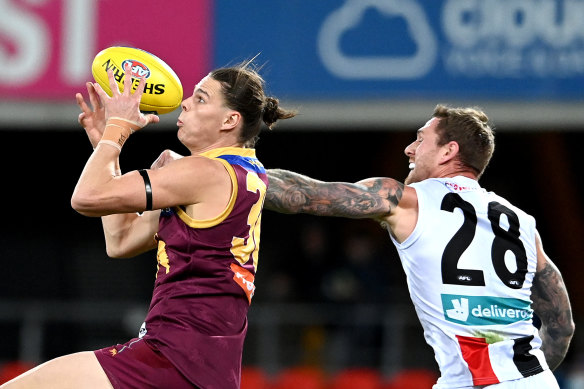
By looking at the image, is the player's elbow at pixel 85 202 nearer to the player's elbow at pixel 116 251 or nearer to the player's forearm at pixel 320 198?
the player's elbow at pixel 116 251

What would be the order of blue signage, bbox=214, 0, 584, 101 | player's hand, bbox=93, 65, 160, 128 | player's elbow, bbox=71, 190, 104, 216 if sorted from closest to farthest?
player's elbow, bbox=71, 190, 104, 216
player's hand, bbox=93, 65, 160, 128
blue signage, bbox=214, 0, 584, 101

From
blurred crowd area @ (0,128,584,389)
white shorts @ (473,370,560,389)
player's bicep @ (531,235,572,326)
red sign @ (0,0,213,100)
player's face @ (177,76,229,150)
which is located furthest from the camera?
blurred crowd area @ (0,128,584,389)

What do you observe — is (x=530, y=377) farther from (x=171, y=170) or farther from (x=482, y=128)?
(x=171, y=170)

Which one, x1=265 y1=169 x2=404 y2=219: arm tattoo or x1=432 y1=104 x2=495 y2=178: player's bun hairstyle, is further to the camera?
x1=432 y1=104 x2=495 y2=178: player's bun hairstyle

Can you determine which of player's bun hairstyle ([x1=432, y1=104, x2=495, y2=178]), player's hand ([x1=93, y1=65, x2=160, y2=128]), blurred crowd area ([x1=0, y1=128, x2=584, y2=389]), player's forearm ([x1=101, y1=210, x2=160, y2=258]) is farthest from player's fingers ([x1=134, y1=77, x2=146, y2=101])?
blurred crowd area ([x1=0, y1=128, x2=584, y2=389])

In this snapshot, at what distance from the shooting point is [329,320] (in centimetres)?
971

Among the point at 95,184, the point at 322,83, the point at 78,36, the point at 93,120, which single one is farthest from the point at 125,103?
the point at 78,36

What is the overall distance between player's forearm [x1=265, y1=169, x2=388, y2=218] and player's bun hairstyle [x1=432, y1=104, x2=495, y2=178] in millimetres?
497

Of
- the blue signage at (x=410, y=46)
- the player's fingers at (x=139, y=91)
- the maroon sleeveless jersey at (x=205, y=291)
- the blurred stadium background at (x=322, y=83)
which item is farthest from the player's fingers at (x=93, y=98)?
the blue signage at (x=410, y=46)

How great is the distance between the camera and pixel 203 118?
4094 mm

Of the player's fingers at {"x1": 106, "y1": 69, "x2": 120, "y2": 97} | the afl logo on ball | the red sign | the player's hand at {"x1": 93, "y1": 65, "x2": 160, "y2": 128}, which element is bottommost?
the player's hand at {"x1": 93, "y1": 65, "x2": 160, "y2": 128}

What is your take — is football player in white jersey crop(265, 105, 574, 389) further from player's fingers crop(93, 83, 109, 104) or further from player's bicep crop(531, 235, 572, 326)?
player's fingers crop(93, 83, 109, 104)

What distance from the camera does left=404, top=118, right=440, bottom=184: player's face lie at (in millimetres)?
4758

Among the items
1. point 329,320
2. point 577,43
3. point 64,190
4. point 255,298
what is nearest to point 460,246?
point 577,43
